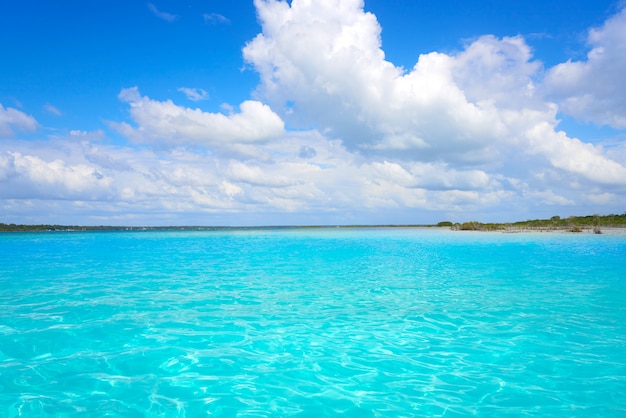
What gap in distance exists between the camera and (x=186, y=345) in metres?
12.3

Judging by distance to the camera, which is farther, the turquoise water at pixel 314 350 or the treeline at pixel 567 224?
the treeline at pixel 567 224

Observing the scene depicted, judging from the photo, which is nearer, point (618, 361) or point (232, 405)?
point (232, 405)

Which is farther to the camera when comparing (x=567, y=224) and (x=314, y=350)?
(x=567, y=224)

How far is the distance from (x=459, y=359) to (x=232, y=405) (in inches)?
247

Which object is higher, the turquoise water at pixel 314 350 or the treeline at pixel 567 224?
the treeline at pixel 567 224

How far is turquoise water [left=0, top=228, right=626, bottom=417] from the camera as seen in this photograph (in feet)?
27.9

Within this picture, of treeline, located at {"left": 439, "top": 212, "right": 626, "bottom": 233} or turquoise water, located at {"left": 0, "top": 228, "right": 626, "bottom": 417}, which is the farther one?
treeline, located at {"left": 439, "top": 212, "right": 626, "bottom": 233}

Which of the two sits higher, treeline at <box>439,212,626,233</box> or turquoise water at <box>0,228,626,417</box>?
treeline at <box>439,212,626,233</box>

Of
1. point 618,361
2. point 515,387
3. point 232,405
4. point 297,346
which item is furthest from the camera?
point 297,346

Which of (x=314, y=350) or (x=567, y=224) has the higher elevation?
(x=567, y=224)

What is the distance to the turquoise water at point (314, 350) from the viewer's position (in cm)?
850

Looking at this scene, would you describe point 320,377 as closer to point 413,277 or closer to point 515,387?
point 515,387

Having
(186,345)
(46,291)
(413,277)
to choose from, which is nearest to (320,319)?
(186,345)

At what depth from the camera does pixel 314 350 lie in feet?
38.7
